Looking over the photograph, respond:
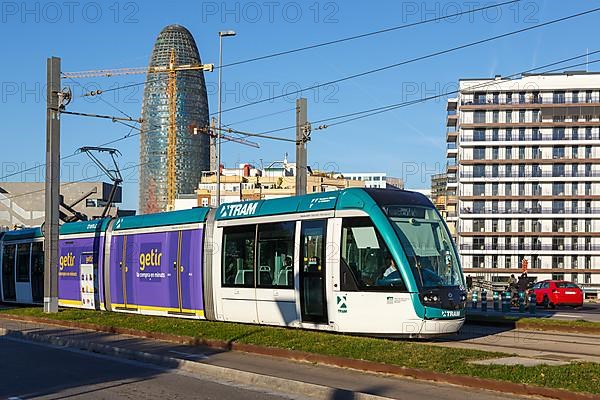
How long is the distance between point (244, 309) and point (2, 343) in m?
5.89

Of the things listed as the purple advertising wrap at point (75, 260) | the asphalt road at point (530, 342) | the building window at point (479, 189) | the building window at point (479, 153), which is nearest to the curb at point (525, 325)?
the asphalt road at point (530, 342)

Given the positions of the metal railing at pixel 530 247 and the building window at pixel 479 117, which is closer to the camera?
the metal railing at pixel 530 247

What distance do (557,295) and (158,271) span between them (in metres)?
22.5

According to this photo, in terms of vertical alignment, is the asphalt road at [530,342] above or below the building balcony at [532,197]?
below

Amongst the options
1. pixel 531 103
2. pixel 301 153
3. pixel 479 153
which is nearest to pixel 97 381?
pixel 301 153

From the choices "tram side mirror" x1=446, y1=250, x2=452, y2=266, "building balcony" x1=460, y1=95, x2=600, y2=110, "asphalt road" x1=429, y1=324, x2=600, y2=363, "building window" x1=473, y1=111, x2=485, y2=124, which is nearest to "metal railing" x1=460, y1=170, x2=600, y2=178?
"building window" x1=473, y1=111, x2=485, y2=124

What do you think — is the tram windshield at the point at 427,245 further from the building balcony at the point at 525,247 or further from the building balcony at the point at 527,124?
the building balcony at the point at 527,124

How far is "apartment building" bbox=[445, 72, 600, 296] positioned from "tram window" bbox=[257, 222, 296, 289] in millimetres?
74969

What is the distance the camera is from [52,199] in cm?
2680

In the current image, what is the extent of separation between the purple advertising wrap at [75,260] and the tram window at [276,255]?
9629 millimetres

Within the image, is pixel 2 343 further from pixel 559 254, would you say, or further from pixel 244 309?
pixel 559 254

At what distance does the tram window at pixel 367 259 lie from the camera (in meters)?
15.8

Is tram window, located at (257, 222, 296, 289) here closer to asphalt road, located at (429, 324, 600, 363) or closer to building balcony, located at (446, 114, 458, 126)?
asphalt road, located at (429, 324, 600, 363)

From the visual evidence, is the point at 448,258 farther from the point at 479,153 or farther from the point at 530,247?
the point at 479,153
